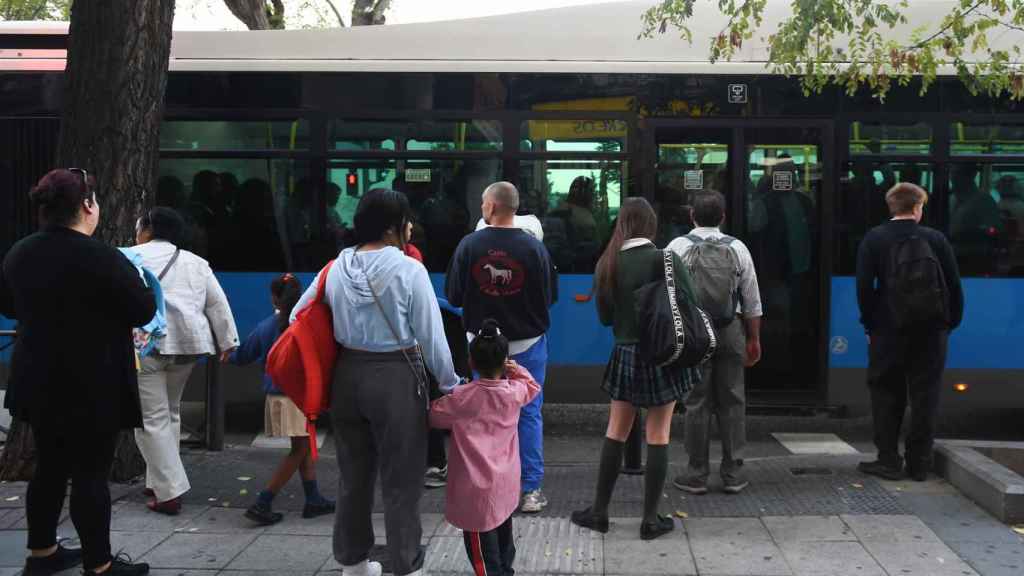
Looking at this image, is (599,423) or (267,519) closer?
(267,519)

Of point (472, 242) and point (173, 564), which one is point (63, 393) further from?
point (472, 242)

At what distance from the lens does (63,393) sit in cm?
515

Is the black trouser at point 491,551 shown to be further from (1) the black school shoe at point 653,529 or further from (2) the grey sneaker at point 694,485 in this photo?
(2) the grey sneaker at point 694,485

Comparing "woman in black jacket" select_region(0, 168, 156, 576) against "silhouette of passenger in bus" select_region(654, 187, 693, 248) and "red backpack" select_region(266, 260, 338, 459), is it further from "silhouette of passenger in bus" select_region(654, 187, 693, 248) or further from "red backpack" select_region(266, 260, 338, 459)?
"silhouette of passenger in bus" select_region(654, 187, 693, 248)

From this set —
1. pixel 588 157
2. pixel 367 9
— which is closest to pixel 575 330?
pixel 588 157

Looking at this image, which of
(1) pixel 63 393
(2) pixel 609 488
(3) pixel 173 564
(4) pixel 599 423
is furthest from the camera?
(4) pixel 599 423

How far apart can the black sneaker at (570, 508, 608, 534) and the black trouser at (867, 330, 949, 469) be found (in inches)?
88.5

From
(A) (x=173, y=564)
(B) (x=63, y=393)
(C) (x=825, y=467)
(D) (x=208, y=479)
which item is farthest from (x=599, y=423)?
(B) (x=63, y=393)

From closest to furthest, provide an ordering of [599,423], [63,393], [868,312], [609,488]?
1. [63,393]
2. [609,488]
3. [868,312]
4. [599,423]

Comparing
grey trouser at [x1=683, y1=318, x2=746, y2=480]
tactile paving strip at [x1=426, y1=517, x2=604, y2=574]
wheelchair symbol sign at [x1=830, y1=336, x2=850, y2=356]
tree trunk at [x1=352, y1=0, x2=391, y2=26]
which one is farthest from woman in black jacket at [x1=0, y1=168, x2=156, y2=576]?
tree trunk at [x1=352, y1=0, x2=391, y2=26]

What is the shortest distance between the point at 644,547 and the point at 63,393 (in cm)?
295

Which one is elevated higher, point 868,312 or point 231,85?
point 231,85

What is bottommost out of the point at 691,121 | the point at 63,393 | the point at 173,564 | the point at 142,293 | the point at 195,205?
the point at 173,564

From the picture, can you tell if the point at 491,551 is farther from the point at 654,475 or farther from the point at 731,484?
the point at 731,484
